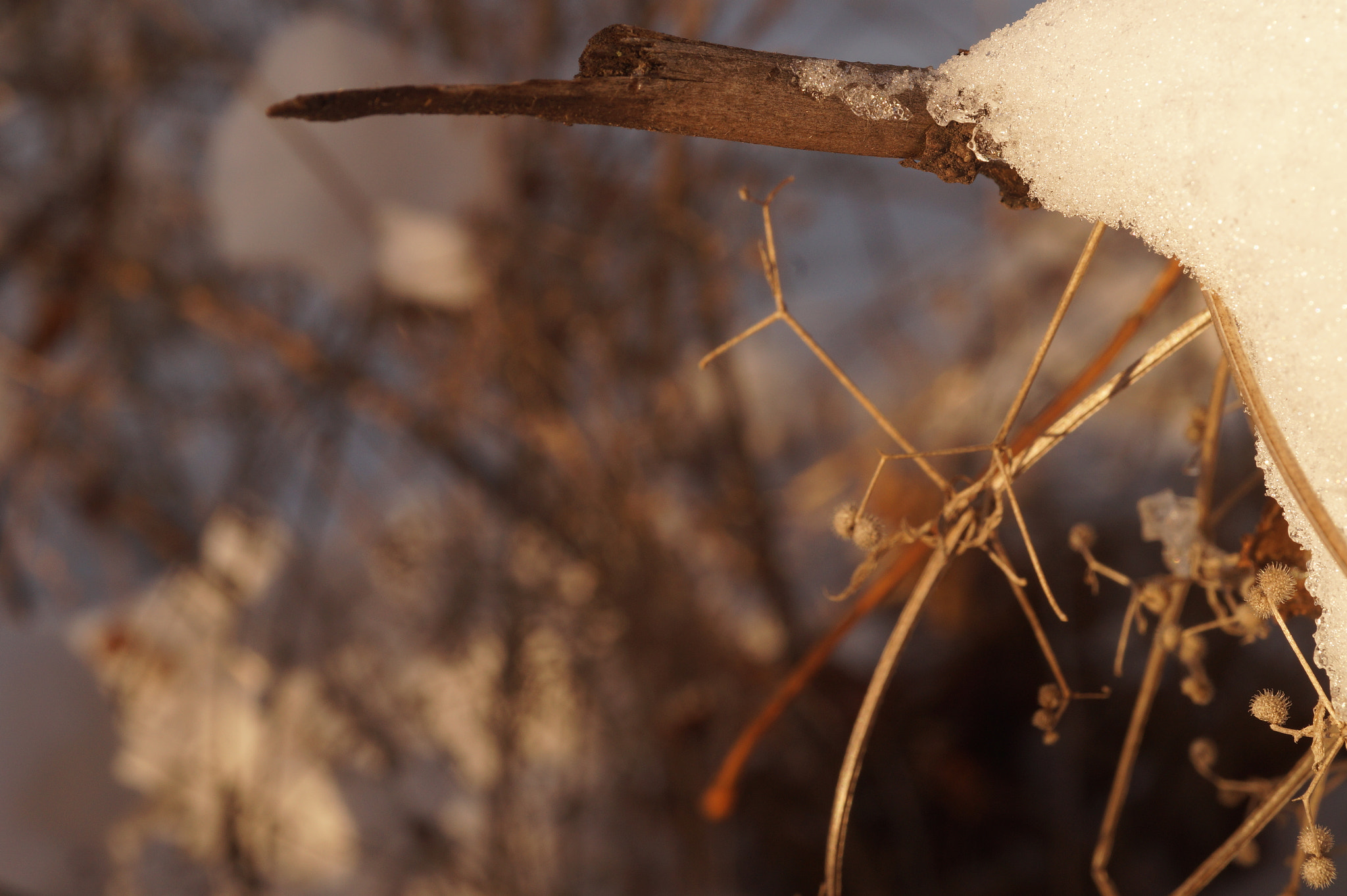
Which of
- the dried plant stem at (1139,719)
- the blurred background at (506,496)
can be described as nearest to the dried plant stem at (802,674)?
the dried plant stem at (1139,719)

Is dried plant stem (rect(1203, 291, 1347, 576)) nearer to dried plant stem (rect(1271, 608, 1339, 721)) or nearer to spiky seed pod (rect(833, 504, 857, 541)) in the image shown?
dried plant stem (rect(1271, 608, 1339, 721))

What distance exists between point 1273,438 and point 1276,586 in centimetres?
6

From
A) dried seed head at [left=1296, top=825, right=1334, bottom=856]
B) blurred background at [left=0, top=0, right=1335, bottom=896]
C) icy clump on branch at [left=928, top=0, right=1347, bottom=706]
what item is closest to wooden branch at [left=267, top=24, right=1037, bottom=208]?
icy clump on branch at [left=928, top=0, right=1347, bottom=706]

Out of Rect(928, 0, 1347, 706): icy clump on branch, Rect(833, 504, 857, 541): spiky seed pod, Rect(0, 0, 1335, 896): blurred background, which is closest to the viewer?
Rect(928, 0, 1347, 706): icy clump on branch

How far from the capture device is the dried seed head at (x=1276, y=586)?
0.29 meters

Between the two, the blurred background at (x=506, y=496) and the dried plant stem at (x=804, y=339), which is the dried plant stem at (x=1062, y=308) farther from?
the blurred background at (x=506, y=496)

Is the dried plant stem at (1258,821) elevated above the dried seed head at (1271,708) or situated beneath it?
situated beneath

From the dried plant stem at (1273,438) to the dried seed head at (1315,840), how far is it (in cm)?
9

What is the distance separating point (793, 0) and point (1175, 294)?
2.45 feet

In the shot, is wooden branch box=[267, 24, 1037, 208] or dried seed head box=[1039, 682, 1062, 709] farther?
dried seed head box=[1039, 682, 1062, 709]

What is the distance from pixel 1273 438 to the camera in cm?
26

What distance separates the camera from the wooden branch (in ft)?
0.83

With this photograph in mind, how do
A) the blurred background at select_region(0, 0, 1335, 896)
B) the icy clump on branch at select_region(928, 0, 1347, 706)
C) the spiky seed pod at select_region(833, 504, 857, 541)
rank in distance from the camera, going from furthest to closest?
the blurred background at select_region(0, 0, 1335, 896) → the spiky seed pod at select_region(833, 504, 857, 541) → the icy clump on branch at select_region(928, 0, 1347, 706)

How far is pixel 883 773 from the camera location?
1.06 m
